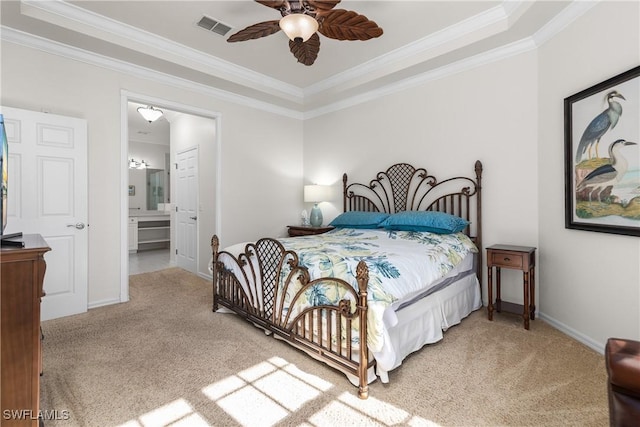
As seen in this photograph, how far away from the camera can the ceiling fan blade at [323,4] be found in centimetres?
208

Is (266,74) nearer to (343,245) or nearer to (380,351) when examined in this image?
(343,245)

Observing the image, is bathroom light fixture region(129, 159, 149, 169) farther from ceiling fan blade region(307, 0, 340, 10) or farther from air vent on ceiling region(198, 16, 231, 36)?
ceiling fan blade region(307, 0, 340, 10)

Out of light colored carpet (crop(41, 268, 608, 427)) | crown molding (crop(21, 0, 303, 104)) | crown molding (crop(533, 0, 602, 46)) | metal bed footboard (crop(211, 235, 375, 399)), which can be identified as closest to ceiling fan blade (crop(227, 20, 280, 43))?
crown molding (crop(21, 0, 303, 104))

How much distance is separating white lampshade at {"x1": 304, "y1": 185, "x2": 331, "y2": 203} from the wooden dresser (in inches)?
138

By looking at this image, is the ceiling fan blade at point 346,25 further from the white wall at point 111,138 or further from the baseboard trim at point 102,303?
the baseboard trim at point 102,303

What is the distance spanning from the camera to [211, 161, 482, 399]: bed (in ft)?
6.10

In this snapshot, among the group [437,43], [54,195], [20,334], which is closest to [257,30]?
[437,43]

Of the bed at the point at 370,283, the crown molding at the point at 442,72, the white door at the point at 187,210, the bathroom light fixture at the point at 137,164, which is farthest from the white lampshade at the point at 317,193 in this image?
the bathroom light fixture at the point at 137,164

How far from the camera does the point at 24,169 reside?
280 centimetres

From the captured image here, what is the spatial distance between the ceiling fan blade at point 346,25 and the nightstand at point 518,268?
83.9 inches

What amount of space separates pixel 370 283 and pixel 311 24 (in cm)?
176

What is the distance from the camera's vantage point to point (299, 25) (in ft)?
6.84

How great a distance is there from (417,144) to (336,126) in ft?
4.70

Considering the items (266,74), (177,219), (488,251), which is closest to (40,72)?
(266,74)
